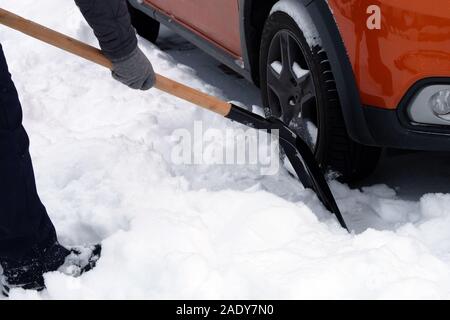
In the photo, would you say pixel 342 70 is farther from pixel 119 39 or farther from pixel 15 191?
pixel 15 191

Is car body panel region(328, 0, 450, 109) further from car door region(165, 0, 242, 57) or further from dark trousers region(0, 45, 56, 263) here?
dark trousers region(0, 45, 56, 263)

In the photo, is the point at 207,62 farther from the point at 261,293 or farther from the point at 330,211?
the point at 261,293

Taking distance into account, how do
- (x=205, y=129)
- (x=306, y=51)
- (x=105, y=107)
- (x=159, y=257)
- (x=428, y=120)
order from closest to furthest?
(x=159, y=257)
(x=428, y=120)
(x=306, y=51)
(x=205, y=129)
(x=105, y=107)

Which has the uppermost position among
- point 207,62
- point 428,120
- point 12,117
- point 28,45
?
point 428,120

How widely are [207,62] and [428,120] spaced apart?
2.55 m

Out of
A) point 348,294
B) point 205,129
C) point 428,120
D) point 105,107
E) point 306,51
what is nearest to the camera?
point 348,294

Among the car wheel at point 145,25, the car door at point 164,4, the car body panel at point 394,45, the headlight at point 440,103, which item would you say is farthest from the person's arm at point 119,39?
the car wheel at point 145,25

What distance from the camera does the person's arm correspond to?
2.47 metres

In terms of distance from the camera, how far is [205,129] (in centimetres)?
398

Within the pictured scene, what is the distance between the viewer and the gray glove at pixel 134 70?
2.72 m

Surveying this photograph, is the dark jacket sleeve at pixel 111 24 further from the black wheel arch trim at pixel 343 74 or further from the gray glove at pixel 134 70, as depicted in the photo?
the black wheel arch trim at pixel 343 74

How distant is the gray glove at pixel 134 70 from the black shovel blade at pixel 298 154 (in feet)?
1.60

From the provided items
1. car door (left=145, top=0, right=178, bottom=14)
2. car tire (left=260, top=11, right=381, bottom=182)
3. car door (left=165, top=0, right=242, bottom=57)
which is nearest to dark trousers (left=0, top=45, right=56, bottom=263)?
car tire (left=260, top=11, right=381, bottom=182)

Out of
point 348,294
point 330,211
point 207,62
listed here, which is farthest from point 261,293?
point 207,62
